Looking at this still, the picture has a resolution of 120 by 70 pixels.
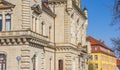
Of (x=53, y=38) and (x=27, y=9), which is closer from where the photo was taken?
(x=27, y=9)

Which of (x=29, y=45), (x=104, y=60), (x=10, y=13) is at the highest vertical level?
(x=10, y=13)

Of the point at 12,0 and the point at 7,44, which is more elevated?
the point at 12,0

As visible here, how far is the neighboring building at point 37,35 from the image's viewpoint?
40.3 meters

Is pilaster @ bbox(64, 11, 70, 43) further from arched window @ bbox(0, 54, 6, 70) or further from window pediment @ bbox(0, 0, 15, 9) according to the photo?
arched window @ bbox(0, 54, 6, 70)

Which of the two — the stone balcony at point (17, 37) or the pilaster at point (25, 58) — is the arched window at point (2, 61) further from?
the pilaster at point (25, 58)

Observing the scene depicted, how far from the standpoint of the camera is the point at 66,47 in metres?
55.7

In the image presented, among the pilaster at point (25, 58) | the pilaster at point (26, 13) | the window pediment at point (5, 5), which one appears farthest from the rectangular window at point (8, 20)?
the pilaster at point (25, 58)

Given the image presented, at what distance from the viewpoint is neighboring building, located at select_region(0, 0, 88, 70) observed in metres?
40.3

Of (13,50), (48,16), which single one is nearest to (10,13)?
(13,50)

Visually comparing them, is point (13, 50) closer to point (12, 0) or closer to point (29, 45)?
point (29, 45)

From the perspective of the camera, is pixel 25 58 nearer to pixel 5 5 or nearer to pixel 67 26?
pixel 5 5

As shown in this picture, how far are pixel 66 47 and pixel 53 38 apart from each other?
10.5 ft

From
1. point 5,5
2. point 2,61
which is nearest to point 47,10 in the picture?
point 5,5

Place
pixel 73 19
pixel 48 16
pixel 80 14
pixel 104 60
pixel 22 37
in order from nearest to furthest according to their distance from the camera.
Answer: pixel 22 37 → pixel 48 16 → pixel 73 19 → pixel 80 14 → pixel 104 60
